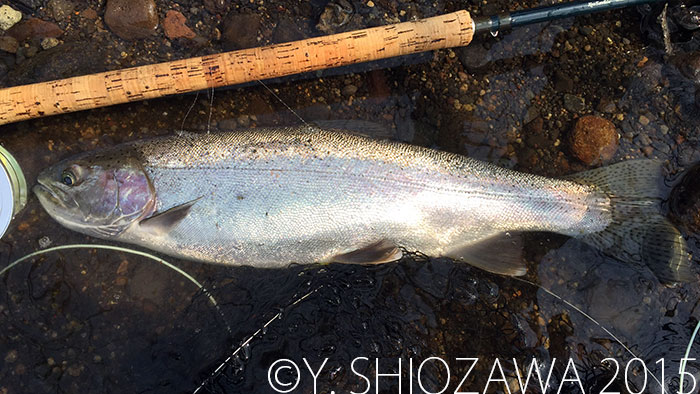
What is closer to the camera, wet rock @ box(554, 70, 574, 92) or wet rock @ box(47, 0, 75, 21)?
wet rock @ box(47, 0, 75, 21)

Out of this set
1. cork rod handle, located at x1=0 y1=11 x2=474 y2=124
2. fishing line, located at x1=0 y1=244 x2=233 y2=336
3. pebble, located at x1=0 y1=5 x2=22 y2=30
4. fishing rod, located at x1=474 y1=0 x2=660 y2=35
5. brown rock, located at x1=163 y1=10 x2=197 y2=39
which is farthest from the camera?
brown rock, located at x1=163 y1=10 x2=197 y2=39

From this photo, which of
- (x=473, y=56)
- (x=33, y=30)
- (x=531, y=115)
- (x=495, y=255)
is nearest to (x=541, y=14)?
(x=473, y=56)

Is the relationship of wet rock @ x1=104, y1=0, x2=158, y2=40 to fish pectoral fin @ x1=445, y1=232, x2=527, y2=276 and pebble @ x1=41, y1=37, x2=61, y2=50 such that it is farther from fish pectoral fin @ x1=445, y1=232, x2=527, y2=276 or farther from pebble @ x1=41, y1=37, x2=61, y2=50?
fish pectoral fin @ x1=445, y1=232, x2=527, y2=276

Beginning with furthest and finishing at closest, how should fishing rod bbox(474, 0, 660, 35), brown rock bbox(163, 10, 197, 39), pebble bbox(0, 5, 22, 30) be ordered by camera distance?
brown rock bbox(163, 10, 197, 39) < pebble bbox(0, 5, 22, 30) < fishing rod bbox(474, 0, 660, 35)

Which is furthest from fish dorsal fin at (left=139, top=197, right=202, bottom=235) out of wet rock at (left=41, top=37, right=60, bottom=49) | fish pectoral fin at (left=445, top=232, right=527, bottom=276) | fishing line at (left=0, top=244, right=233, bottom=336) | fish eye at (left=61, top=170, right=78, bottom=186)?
fish pectoral fin at (left=445, top=232, right=527, bottom=276)

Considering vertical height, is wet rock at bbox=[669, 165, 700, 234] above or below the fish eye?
above

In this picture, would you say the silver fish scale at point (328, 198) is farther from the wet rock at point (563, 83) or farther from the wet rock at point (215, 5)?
the wet rock at point (215, 5)

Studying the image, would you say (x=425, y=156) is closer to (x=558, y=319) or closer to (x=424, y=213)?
(x=424, y=213)

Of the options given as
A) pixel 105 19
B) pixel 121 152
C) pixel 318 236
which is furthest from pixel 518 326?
→ pixel 105 19

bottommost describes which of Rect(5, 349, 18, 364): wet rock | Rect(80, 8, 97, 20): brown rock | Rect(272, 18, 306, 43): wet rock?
Rect(5, 349, 18, 364): wet rock
